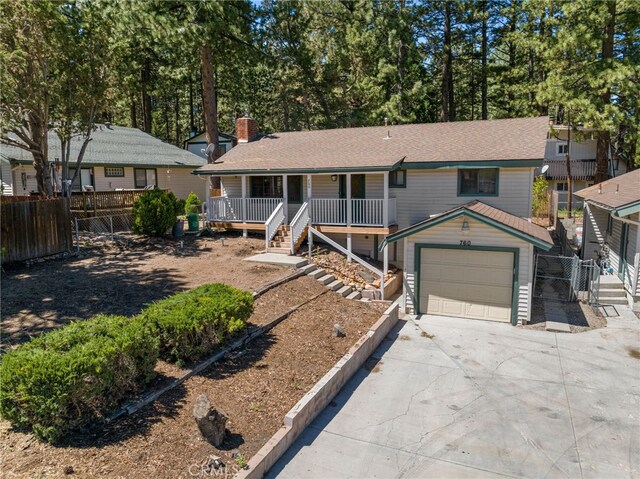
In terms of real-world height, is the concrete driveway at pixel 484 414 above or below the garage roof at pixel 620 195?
below

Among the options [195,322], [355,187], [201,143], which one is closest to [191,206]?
[355,187]

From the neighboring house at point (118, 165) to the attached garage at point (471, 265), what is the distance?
14.0 metres

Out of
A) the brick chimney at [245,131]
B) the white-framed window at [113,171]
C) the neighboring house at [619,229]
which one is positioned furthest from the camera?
the white-framed window at [113,171]

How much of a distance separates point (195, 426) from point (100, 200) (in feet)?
54.1

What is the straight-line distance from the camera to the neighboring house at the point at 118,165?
766 inches

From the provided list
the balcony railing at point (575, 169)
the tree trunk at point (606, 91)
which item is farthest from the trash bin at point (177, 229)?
the balcony railing at point (575, 169)

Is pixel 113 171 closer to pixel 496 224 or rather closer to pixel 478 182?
pixel 478 182

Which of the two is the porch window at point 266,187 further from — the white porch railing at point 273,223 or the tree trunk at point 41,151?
the tree trunk at point 41,151

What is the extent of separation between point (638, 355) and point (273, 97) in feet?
108

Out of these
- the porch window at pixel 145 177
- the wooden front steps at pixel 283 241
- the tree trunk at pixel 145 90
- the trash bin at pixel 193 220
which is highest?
the tree trunk at pixel 145 90

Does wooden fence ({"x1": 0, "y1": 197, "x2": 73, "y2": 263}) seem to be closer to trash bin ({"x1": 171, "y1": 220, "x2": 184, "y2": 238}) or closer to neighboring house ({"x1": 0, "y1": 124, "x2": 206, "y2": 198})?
trash bin ({"x1": 171, "y1": 220, "x2": 184, "y2": 238})

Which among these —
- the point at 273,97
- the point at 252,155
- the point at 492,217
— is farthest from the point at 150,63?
the point at 492,217

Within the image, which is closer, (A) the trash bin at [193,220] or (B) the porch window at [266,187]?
(B) the porch window at [266,187]

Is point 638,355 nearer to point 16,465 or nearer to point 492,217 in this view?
point 492,217
